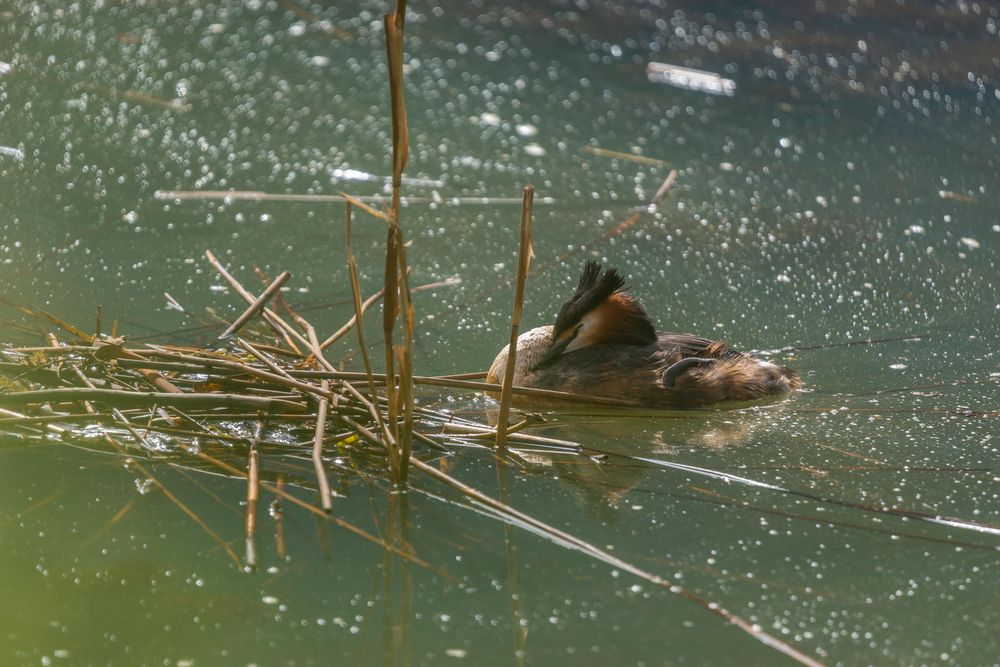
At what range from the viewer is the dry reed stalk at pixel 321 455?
111 inches

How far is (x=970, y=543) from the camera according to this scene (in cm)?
300

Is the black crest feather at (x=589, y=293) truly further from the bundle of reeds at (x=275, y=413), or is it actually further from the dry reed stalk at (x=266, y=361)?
the dry reed stalk at (x=266, y=361)

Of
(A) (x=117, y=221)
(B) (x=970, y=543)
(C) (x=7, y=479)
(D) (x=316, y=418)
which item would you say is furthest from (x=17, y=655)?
(A) (x=117, y=221)

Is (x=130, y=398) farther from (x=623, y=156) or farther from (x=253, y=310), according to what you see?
(x=623, y=156)

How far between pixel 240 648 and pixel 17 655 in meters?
0.44

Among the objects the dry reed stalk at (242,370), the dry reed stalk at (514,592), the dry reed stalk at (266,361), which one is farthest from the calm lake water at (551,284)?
the dry reed stalk at (266,361)

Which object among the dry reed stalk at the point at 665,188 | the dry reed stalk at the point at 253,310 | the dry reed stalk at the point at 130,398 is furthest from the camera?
the dry reed stalk at the point at 665,188

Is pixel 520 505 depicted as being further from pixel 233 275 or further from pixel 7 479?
pixel 233 275

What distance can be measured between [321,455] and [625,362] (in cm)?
133

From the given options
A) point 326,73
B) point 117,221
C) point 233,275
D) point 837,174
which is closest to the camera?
point 233,275

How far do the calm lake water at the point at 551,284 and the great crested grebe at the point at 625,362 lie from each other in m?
0.12

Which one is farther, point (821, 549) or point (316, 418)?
point (316, 418)

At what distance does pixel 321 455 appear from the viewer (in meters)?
3.21

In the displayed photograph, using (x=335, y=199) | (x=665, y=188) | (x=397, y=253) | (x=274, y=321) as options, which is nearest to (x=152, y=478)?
(x=397, y=253)
